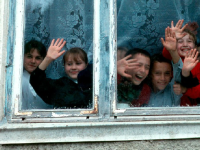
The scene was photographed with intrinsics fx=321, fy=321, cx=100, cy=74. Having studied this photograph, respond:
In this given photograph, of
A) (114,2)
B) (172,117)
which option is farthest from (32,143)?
(114,2)

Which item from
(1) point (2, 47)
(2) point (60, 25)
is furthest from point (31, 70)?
(2) point (60, 25)

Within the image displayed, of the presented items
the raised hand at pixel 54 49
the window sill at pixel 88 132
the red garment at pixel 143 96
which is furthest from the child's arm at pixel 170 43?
the raised hand at pixel 54 49

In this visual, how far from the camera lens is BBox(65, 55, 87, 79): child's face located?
2646 mm

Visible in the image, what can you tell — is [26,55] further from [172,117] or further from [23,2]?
[172,117]

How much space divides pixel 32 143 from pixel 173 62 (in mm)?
1347

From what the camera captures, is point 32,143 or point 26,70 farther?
point 26,70

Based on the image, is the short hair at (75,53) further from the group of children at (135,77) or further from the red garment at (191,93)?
the red garment at (191,93)

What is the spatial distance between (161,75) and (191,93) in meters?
0.29

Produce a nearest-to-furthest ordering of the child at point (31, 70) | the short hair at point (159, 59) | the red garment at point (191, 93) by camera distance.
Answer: the child at point (31, 70)
the red garment at point (191, 93)
the short hair at point (159, 59)

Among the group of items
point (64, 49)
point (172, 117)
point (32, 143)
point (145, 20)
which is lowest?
point (32, 143)

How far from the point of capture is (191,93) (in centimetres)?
271

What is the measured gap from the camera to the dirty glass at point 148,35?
8.55 ft

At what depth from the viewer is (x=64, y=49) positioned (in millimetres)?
2664

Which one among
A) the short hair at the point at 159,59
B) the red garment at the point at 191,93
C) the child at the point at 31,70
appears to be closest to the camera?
the child at the point at 31,70
